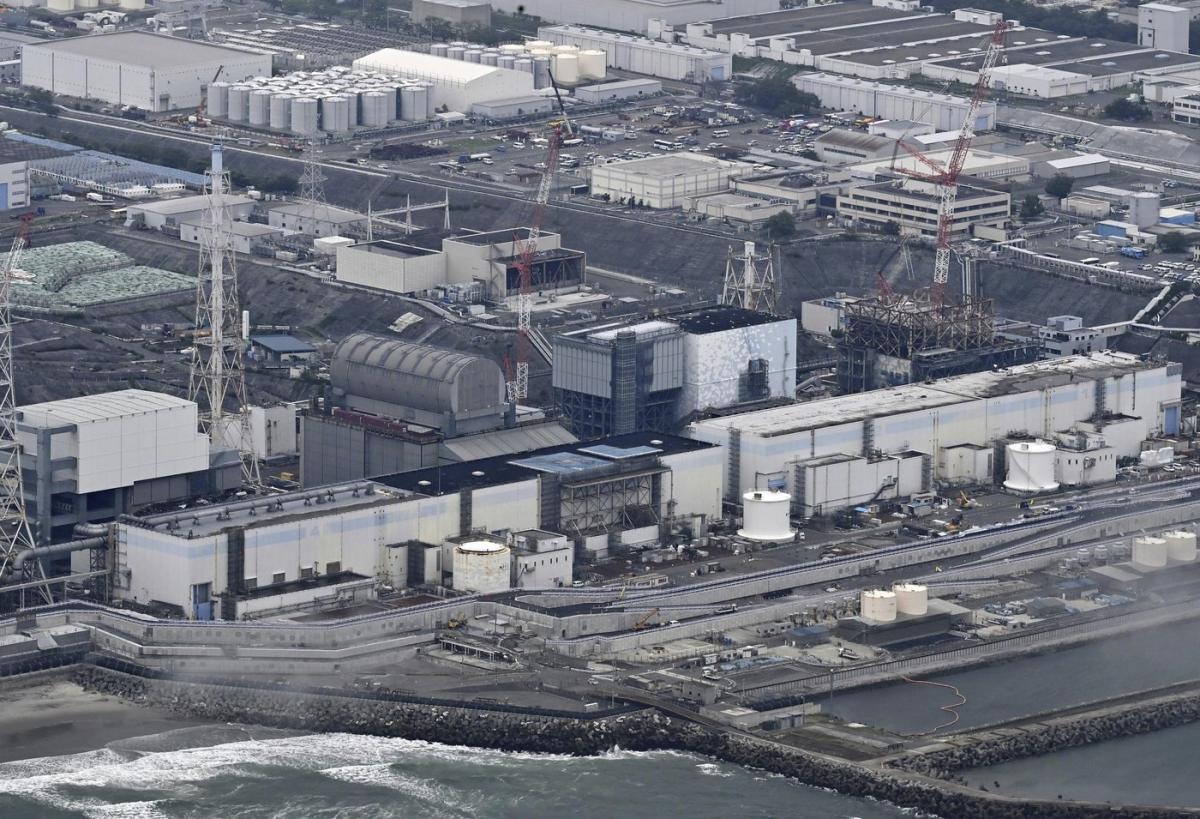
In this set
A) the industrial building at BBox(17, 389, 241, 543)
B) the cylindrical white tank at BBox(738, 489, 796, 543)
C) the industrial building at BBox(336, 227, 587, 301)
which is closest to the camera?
the industrial building at BBox(17, 389, 241, 543)

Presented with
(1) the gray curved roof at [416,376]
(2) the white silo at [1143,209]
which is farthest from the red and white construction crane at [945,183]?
(1) the gray curved roof at [416,376]

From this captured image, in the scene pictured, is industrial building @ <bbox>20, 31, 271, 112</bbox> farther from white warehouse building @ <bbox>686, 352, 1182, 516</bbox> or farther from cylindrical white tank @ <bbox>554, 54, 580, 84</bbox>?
white warehouse building @ <bbox>686, 352, 1182, 516</bbox>

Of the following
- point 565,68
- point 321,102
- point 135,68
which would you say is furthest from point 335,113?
point 565,68


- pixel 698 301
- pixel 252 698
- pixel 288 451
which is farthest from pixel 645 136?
pixel 252 698

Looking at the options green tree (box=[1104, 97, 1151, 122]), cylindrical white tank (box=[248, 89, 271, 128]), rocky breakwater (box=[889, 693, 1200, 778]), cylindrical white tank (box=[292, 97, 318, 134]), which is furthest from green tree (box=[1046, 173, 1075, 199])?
rocky breakwater (box=[889, 693, 1200, 778])

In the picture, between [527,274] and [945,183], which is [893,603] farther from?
[945,183]

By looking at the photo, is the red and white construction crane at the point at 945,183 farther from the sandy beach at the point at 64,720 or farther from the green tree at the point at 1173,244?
the sandy beach at the point at 64,720

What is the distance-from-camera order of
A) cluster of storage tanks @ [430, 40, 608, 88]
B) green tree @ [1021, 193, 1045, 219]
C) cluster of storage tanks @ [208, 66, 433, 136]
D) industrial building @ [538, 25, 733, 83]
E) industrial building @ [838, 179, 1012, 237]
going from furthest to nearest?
industrial building @ [538, 25, 733, 83] → cluster of storage tanks @ [430, 40, 608, 88] → cluster of storage tanks @ [208, 66, 433, 136] → green tree @ [1021, 193, 1045, 219] → industrial building @ [838, 179, 1012, 237]
